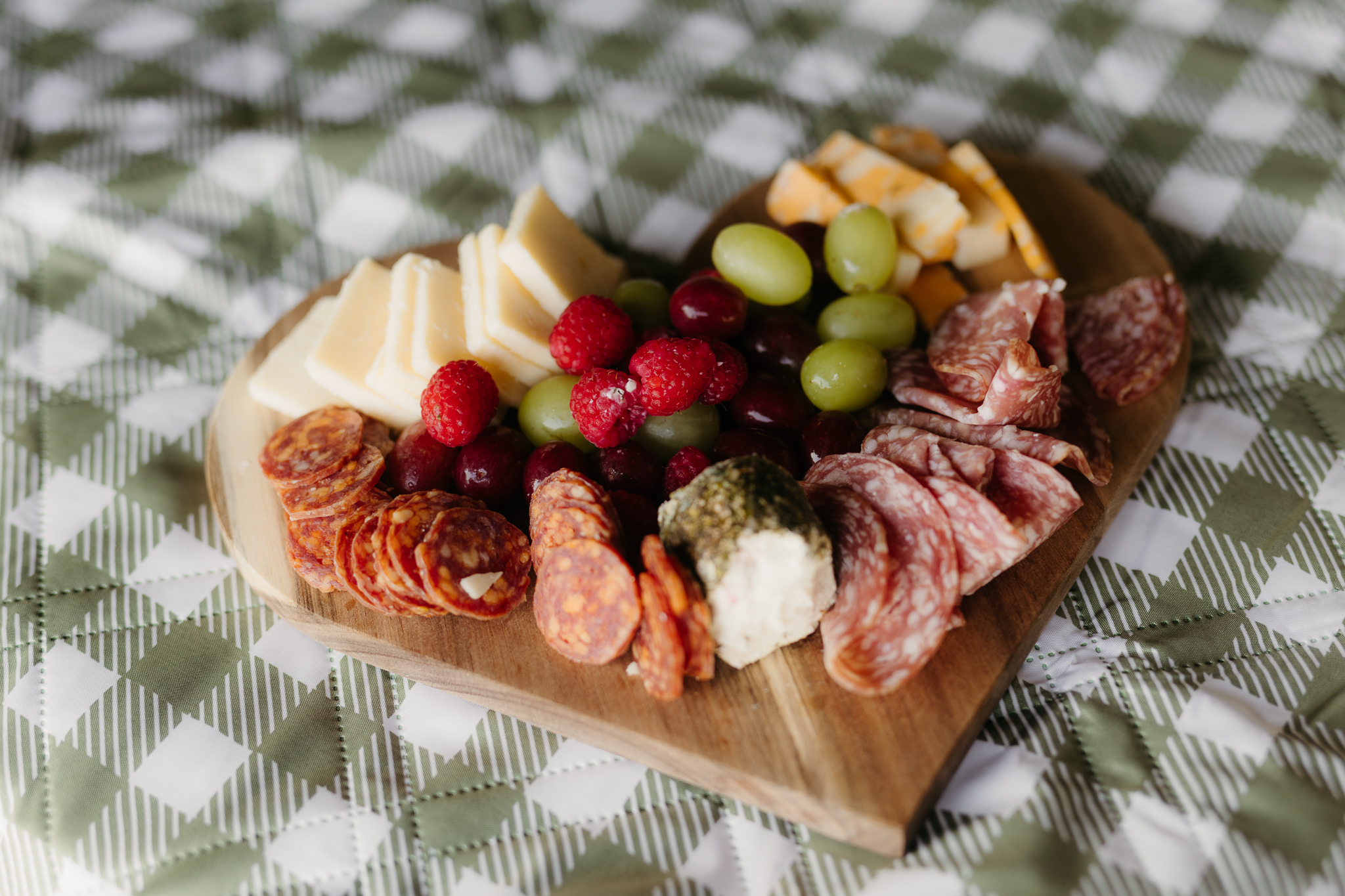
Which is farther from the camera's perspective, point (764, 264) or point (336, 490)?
point (764, 264)

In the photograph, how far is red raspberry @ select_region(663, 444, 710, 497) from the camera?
1.03 meters

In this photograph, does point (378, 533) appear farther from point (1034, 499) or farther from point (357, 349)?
point (1034, 499)

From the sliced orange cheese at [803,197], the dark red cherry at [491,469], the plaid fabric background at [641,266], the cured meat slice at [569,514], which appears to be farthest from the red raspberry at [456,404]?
the sliced orange cheese at [803,197]

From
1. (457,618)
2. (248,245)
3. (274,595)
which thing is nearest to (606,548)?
(457,618)

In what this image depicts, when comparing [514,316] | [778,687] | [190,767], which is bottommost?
[190,767]

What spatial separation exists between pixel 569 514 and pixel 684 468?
149mm

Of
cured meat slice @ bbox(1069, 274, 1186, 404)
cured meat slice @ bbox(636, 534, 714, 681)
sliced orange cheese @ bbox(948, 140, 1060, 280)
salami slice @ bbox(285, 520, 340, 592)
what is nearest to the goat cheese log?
cured meat slice @ bbox(636, 534, 714, 681)

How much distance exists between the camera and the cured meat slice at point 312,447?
1.10m

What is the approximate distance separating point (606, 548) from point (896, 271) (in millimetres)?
661

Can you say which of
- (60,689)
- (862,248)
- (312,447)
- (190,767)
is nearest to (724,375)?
(862,248)

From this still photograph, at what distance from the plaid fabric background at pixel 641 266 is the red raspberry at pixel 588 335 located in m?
0.44

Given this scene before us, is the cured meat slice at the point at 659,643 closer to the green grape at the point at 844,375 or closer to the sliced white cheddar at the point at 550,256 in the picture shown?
the green grape at the point at 844,375

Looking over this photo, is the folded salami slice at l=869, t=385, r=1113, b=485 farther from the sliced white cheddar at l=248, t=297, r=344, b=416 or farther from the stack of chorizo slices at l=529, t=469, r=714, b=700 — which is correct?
the sliced white cheddar at l=248, t=297, r=344, b=416

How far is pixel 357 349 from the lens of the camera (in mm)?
1188
